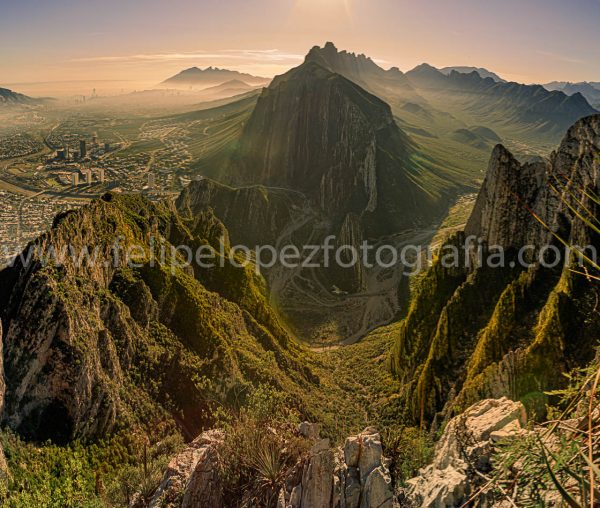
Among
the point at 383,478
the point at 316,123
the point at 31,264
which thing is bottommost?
the point at 383,478

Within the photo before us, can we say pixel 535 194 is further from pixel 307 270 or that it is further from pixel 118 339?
pixel 307 270

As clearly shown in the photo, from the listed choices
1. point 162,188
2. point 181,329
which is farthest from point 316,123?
point 181,329

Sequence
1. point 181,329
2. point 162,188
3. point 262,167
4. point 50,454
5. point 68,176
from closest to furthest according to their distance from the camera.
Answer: point 50,454 < point 181,329 < point 262,167 < point 162,188 < point 68,176

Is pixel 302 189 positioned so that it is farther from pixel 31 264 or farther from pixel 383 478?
pixel 383 478

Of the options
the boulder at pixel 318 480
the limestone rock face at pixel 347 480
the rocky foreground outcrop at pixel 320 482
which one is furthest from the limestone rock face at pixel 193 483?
the boulder at pixel 318 480

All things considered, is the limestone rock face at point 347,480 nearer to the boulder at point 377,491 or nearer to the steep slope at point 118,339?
the boulder at point 377,491

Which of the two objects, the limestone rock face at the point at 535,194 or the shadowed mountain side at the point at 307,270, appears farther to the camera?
the shadowed mountain side at the point at 307,270
